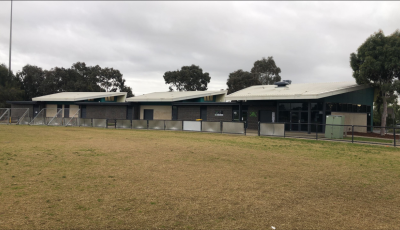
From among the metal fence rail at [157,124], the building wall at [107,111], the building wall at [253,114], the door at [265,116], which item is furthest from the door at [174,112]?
the door at [265,116]

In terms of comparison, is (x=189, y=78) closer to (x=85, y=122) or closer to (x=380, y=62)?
(x=85, y=122)

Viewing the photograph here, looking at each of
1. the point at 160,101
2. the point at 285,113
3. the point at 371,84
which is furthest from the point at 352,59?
the point at 160,101

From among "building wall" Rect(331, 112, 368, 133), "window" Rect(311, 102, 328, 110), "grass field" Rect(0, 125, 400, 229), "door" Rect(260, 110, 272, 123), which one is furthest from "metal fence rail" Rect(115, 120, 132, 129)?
"building wall" Rect(331, 112, 368, 133)

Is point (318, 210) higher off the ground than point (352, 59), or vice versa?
point (352, 59)

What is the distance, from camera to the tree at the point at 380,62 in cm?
2469

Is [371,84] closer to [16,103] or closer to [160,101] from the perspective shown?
[160,101]

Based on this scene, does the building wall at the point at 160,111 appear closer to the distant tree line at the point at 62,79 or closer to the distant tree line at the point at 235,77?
the distant tree line at the point at 235,77

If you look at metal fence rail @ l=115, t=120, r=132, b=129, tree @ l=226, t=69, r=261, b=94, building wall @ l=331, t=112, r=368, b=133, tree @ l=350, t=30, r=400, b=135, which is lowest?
metal fence rail @ l=115, t=120, r=132, b=129

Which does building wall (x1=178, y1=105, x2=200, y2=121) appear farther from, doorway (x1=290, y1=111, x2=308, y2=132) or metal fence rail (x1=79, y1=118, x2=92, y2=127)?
doorway (x1=290, y1=111, x2=308, y2=132)

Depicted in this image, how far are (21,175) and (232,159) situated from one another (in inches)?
283

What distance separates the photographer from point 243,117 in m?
32.5

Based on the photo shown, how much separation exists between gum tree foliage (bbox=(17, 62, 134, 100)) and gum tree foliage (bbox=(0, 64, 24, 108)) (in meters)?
3.40

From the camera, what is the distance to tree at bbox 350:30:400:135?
972 inches

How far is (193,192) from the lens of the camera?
7312 millimetres
